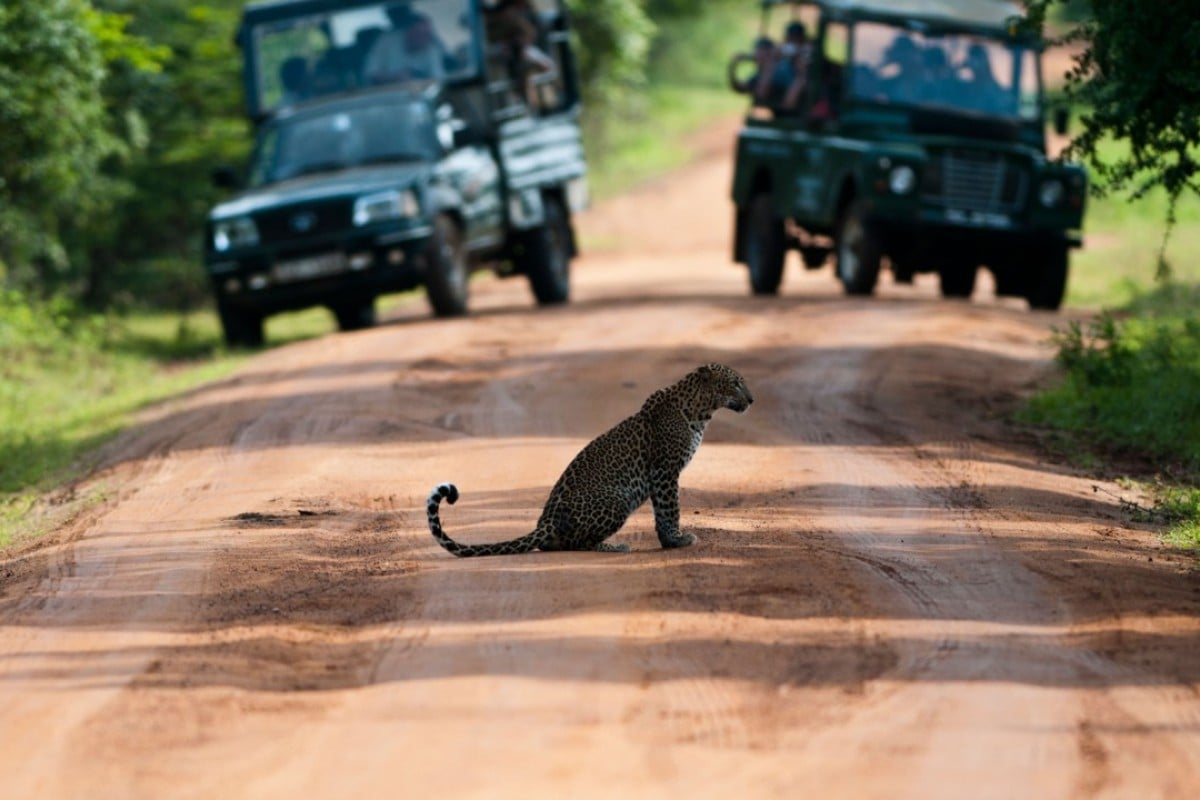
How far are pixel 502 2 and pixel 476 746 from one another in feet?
48.1

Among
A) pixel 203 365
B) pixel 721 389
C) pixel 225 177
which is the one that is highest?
pixel 721 389

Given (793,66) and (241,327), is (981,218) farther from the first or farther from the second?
(241,327)

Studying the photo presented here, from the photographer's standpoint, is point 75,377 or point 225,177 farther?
point 75,377

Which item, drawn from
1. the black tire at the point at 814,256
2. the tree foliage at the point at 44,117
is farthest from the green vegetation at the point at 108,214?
the black tire at the point at 814,256

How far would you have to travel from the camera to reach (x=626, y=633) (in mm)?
7004

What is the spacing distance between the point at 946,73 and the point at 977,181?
1311mm

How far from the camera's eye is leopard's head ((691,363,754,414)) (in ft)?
28.2

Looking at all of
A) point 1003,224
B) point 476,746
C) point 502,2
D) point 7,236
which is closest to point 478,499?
point 476,746

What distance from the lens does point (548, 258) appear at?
20.4 m

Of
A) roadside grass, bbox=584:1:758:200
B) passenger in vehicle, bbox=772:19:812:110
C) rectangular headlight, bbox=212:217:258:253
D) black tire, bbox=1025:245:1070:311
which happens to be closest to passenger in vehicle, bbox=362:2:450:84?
rectangular headlight, bbox=212:217:258:253

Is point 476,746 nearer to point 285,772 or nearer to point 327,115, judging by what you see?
point 285,772

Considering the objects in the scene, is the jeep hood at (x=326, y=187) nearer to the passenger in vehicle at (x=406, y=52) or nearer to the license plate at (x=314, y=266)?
the license plate at (x=314, y=266)

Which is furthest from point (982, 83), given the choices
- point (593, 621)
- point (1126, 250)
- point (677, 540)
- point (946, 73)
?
point (593, 621)

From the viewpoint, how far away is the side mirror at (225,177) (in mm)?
18344
